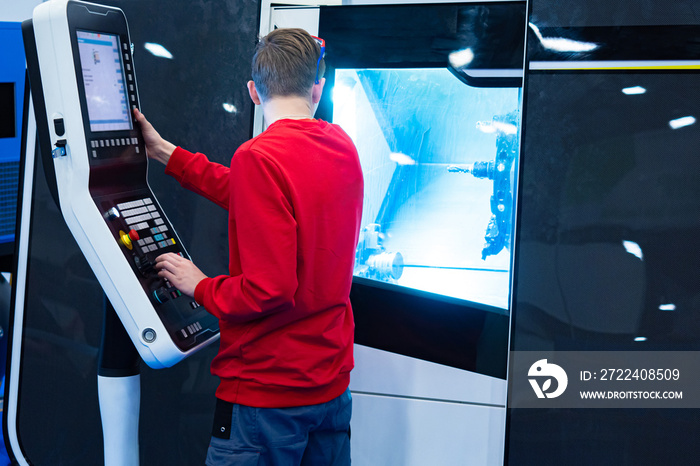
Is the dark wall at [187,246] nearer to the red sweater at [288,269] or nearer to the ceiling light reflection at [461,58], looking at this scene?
the ceiling light reflection at [461,58]

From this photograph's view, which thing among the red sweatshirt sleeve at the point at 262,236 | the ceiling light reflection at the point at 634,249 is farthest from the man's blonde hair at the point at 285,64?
the ceiling light reflection at the point at 634,249

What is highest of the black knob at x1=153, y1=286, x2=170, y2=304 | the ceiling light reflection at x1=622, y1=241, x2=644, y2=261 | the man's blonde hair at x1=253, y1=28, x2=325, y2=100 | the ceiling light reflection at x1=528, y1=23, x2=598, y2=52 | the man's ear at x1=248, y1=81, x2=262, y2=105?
Result: the ceiling light reflection at x1=528, y1=23, x2=598, y2=52

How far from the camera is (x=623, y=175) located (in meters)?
1.87

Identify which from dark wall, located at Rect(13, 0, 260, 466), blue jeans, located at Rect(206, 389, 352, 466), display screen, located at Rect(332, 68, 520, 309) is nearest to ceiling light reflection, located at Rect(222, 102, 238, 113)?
dark wall, located at Rect(13, 0, 260, 466)

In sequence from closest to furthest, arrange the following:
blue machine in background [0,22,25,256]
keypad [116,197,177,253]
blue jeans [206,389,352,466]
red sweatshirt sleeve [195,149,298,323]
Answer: red sweatshirt sleeve [195,149,298,323]
blue jeans [206,389,352,466]
keypad [116,197,177,253]
blue machine in background [0,22,25,256]

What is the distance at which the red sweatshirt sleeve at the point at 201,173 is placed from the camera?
1638mm

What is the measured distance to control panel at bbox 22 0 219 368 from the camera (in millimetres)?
1350

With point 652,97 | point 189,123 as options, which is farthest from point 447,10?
point 189,123

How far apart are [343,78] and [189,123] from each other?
23.1 inches

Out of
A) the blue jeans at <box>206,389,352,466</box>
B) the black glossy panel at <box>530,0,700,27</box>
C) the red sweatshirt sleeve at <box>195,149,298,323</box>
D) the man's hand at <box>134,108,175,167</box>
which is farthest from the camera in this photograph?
the black glossy panel at <box>530,0,700,27</box>

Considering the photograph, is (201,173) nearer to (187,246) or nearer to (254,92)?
(254,92)

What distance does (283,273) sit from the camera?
119 cm

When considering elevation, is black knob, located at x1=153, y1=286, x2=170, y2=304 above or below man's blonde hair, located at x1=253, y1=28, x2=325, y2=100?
below

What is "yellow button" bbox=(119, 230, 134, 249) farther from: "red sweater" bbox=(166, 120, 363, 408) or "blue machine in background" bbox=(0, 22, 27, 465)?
"blue machine in background" bbox=(0, 22, 27, 465)
